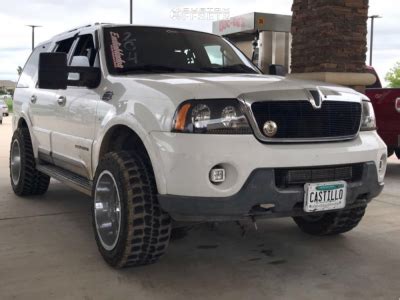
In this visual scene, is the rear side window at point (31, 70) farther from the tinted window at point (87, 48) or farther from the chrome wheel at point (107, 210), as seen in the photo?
the chrome wheel at point (107, 210)

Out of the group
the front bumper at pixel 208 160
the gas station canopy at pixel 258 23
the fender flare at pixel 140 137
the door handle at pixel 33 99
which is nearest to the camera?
the front bumper at pixel 208 160

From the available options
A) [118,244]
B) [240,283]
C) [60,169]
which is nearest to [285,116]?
[240,283]

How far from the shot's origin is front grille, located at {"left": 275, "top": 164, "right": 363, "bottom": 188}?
3219mm

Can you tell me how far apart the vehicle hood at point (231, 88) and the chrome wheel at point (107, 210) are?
2.42 ft

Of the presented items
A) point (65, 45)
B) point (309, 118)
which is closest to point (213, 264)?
point (309, 118)

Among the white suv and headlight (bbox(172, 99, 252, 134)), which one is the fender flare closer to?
the white suv

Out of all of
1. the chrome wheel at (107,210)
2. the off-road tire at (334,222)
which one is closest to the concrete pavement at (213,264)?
the off-road tire at (334,222)

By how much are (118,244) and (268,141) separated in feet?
3.97

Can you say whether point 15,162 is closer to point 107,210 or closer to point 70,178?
point 70,178

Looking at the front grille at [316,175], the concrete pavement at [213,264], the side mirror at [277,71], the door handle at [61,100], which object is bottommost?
the concrete pavement at [213,264]

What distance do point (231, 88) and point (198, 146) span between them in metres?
0.47

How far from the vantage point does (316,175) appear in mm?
3336

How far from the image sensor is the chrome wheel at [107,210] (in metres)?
3.64

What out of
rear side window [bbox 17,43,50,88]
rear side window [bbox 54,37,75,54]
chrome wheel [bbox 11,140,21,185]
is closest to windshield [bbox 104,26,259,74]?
rear side window [bbox 54,37,75,54]
